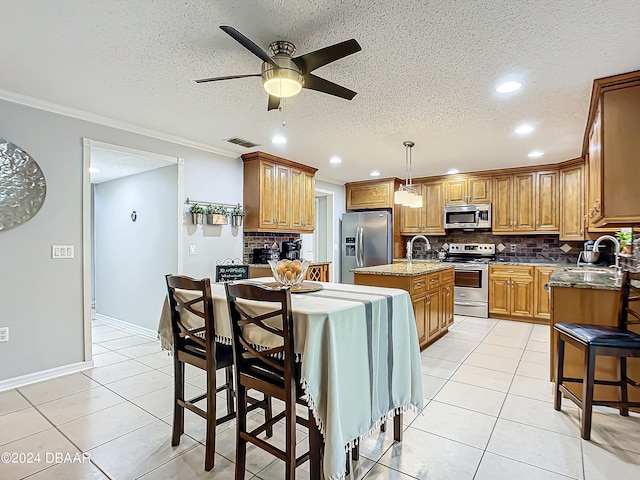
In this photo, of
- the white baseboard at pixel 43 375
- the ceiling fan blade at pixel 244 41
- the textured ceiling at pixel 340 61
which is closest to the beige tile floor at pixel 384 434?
the white baseboard at pixel 43 375

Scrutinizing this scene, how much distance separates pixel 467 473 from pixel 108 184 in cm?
568

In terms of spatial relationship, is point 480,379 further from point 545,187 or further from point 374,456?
point 545,187

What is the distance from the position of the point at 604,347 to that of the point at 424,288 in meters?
1.83

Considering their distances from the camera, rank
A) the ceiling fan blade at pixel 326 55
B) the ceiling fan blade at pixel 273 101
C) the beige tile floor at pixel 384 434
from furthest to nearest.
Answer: the ceiling fan blade at pixel 273 101 < the beige tile floor at pixel 384 434 < the ceiling fan blade at pixel 326 55

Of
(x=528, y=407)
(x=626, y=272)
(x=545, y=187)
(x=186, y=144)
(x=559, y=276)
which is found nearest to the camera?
(x=626, y=272)

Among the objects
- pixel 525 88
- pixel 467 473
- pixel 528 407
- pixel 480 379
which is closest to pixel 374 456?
pixel 467 473

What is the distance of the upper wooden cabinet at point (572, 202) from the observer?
194 inches

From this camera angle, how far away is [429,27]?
1.94 m

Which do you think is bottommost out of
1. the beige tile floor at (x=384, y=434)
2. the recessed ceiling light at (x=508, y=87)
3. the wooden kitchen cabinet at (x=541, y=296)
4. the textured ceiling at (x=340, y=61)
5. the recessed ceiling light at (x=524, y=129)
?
the beige tile floor at (x=384, y=434)

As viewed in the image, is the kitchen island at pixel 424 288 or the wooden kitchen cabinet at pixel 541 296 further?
the wooden kitchen cabinet at pixel 541 296

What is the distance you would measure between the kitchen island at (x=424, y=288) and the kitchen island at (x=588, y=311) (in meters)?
1.19

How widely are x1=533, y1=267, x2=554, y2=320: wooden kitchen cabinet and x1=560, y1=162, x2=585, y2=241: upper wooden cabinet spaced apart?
0.63 m

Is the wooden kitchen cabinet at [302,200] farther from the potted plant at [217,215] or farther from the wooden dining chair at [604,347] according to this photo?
the wooden dining chair at [604,347]

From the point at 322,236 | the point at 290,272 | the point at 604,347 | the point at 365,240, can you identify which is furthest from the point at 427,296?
the point at 322,236
